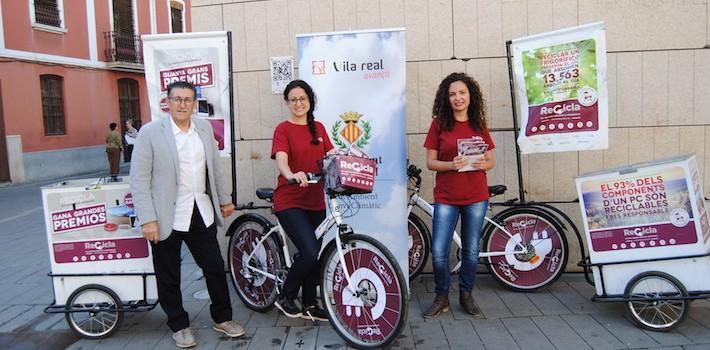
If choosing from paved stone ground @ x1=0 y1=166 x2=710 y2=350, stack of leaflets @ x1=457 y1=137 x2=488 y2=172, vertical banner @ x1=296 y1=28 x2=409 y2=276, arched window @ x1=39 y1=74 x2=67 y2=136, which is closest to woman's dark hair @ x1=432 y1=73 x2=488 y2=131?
stack of leaflets @ x1=457 y1=137 x2=488 y2=172

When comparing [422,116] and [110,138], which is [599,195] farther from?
[110,138]

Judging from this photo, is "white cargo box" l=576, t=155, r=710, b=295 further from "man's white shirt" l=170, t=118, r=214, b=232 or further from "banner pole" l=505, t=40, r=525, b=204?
"man's white shirt" l=170, t=118, r=214, b=232

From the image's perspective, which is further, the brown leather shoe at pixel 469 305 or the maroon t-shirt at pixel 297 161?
the brown leather shoe at pixel 469 305

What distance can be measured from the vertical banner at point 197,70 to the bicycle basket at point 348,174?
1564mm

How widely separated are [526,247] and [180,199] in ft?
9.12

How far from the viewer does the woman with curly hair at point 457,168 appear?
3975 millimetres

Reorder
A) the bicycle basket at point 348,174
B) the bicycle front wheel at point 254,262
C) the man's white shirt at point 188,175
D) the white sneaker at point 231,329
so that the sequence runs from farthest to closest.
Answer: the bicycle front wheel at point 254,262 < the white sneaker at point 231,329 < the man's white shirt at point 188,175 < the bicycle basket at point 348,174

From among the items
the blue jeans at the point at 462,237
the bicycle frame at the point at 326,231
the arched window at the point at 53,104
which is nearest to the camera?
the bicycle frame at the point at 326,231

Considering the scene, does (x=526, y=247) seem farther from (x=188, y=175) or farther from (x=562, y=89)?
(x=188, y=175)

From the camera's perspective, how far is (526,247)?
464 cm

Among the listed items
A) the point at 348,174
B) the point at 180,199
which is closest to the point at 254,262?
the point at 180,199

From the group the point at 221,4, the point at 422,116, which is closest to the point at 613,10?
the point at 422,116

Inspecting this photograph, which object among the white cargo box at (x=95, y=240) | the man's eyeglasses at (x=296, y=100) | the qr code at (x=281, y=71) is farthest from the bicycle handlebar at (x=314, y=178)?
the qr code at (x=281, y=71)

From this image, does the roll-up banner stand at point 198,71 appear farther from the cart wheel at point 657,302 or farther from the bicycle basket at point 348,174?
the cart wheel at point 657,302
